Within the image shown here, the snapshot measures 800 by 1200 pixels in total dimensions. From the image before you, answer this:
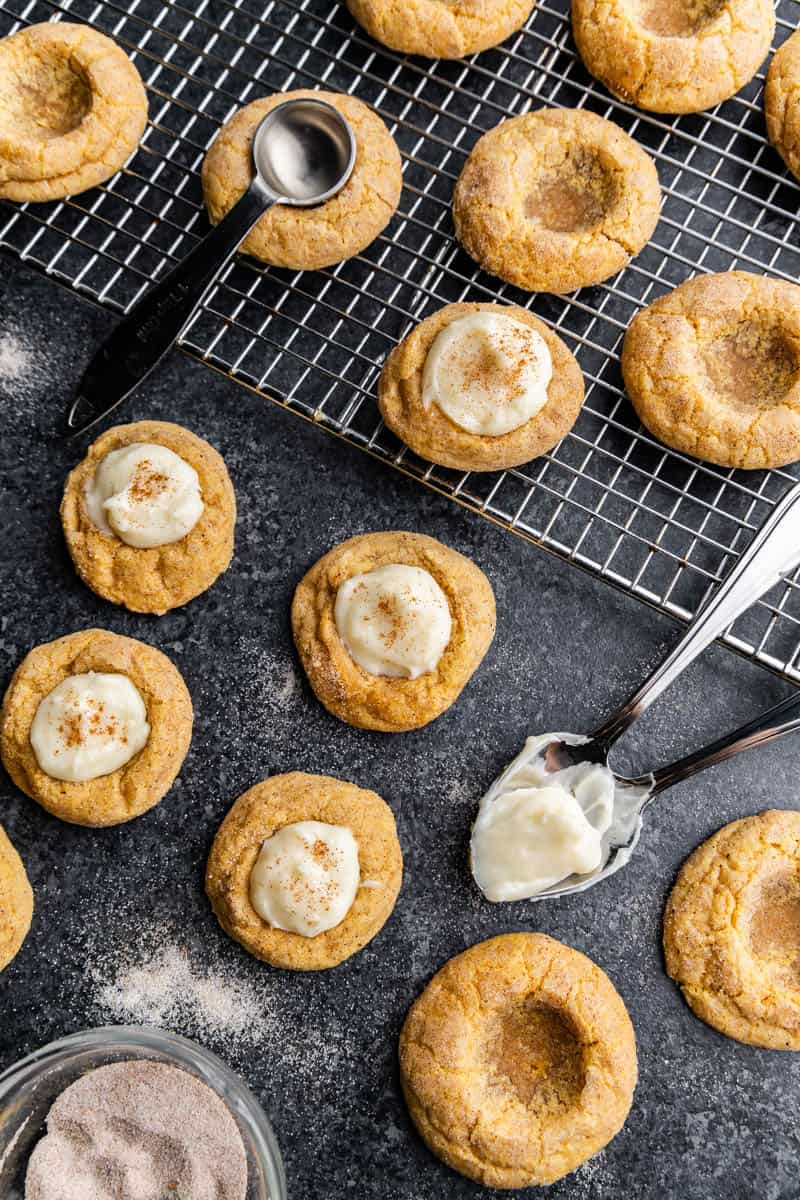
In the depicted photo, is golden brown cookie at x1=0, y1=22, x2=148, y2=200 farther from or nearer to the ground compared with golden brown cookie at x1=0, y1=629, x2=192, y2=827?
farther from the ground

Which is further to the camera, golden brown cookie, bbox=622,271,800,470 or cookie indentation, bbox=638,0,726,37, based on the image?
cookie indentation, bbox=638,0,726,37

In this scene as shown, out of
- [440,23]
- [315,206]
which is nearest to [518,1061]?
[315,206]

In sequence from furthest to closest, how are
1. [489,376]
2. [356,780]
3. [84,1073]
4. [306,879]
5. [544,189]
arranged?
1. [544,189]
2. [356,780]
3. [489,376]
4. [306,879]
5. [84,1073]

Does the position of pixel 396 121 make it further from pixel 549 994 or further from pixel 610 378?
pixel 549 994

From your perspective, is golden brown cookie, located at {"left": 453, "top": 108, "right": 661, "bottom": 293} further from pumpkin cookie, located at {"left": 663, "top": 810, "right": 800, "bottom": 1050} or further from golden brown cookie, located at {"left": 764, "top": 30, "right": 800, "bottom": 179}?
pumpkin cookie, located at {"left": 663, "top": 810, "right": 800, "bottom": 1050}

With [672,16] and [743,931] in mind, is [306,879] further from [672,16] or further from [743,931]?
[672,16]

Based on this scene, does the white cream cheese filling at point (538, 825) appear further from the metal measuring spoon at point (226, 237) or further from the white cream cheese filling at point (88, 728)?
the metal measuring spoon at point (226, 237)

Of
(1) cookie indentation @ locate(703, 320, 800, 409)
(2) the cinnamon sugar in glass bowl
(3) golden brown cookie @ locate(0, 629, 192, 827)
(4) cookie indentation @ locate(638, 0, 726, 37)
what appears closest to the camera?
(2) the cinnamon sugar in glass bowl

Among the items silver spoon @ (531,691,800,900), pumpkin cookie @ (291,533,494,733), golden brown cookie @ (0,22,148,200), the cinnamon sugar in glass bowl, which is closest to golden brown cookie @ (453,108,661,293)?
pumpkin cookie @ (291,533,494,733)
